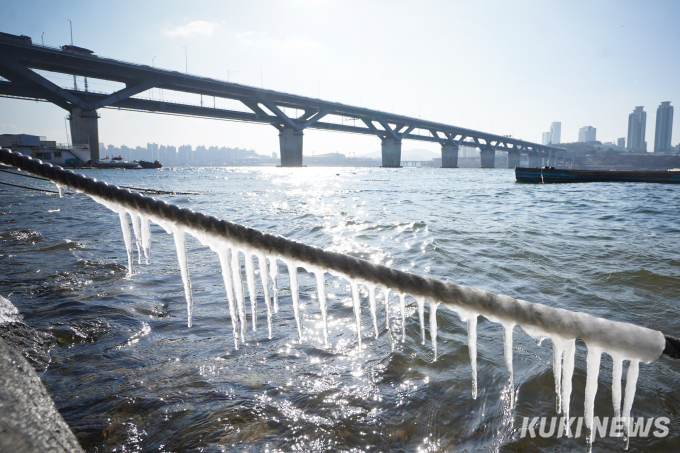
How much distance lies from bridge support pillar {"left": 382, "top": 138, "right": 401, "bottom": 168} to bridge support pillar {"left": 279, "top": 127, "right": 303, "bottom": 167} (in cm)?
2137

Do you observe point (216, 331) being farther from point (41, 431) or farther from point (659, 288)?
point (659, 288)

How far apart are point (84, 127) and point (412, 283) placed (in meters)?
63.6

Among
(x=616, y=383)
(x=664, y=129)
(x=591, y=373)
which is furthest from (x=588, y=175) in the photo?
(x=664, y=129)

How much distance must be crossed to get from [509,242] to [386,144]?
252 feet

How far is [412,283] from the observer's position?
3.98 feet

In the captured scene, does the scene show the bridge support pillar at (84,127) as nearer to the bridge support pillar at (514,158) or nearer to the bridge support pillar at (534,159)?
the bridge support pillar at (514,158)

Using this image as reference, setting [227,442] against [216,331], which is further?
[216,331]

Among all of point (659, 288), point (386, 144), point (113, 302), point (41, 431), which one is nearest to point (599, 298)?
point (659, 288)

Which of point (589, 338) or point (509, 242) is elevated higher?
point (589, 338)

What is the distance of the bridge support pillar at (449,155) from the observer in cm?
8888

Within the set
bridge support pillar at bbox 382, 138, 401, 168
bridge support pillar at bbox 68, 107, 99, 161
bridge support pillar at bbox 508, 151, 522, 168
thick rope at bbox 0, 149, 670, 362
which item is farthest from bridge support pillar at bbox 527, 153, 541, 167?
thick rope at bbox 0, 149, 670, 362

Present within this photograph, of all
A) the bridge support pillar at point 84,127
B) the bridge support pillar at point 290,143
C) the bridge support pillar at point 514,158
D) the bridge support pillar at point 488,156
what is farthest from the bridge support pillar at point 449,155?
the bridge support pillar at point 84,127

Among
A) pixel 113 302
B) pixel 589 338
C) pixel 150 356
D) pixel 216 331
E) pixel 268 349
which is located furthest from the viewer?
pixel 113 302

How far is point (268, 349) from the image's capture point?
3.17m
